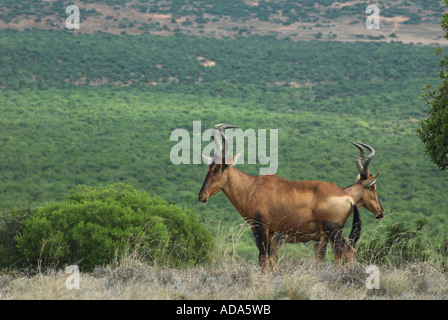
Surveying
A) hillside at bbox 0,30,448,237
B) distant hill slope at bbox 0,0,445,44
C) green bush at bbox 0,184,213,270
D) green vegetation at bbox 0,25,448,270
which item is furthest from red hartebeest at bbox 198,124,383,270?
distant hill slope at bbox 0,0,445,44

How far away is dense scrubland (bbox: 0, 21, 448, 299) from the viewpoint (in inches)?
279

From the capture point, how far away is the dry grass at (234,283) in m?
6.09

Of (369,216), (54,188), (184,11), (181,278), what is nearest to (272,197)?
(181,278)

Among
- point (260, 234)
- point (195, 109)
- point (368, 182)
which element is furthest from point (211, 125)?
point (260, 234)

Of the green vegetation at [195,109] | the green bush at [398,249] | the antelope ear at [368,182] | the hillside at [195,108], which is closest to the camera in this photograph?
the antelope ear at [368,182]

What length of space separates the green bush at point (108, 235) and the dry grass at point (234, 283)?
480mm

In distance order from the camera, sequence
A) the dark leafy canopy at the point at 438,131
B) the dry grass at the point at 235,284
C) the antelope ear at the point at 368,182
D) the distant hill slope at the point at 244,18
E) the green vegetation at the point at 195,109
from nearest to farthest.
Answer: the dry grass at the point at 235,284, the antelope ear at the point at 368,182, the dark leafy canopy at the point at 438,131, the green vegetation at the point at 195,109, the distant hill slope at the point at 244,18

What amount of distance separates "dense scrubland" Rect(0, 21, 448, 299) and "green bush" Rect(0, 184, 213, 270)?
0.25 m

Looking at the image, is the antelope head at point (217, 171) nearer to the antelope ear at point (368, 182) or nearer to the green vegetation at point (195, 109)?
the antelope ear at point (368, 182)

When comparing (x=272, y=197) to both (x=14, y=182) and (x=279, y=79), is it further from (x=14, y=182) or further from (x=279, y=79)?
(x=279, y=79)

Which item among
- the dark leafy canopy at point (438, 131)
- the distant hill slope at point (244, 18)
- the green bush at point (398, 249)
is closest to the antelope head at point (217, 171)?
the green bush at point (398, 249)

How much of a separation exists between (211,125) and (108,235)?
107 ft

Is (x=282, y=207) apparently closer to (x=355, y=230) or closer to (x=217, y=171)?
(x=217, y=171)
